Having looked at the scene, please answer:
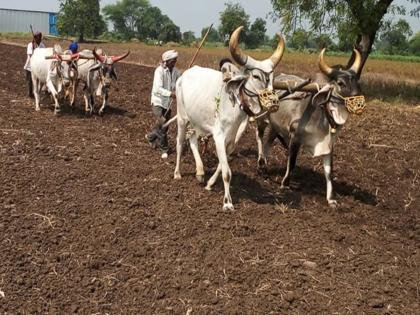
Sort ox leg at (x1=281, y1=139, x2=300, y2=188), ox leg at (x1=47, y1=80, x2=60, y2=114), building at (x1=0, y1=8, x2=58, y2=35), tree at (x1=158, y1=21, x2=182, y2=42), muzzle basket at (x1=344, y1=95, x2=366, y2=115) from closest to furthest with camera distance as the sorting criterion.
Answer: muzzle basket at (x1=344, y1=95, x2=366, y2=115)
ox leg at (x1=281, y1=139, x2=300, y2=188)
ox leg at (x1=47, y1=80, x2=60, y2=114)
building at (x1=0, y1=8, x2=58, y2=35)
tree at (x1=158, y1=21, x2=182, y2=42)

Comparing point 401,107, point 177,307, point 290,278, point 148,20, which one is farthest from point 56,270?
point 148,20

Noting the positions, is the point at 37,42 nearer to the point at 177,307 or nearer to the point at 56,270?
the point at 56,270

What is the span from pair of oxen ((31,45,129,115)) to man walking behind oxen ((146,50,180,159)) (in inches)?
129

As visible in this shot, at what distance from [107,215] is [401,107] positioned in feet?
33.4

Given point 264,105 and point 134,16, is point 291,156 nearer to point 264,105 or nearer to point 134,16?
point 264,105

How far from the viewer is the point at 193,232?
636cm

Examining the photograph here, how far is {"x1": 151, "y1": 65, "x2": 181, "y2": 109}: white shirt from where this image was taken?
8.69 meters

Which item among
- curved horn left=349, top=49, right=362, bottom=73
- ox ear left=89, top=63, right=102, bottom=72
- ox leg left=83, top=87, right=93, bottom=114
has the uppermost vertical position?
curved horn left=349, top=49, right=362, bottom=73

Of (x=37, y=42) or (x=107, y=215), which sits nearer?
(x=107, y=215)

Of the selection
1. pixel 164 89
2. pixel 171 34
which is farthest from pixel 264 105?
pixel 171 34

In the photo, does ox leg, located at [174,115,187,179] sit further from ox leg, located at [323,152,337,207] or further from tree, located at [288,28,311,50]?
tree, located at [288,28,311,50]

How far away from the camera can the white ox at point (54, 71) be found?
1166cm

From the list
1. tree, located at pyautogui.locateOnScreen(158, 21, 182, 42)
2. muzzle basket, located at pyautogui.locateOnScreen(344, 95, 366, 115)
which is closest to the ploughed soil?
muzzle basket, located at pyautogui.locateOnScreen(344, 95, 366, 115)

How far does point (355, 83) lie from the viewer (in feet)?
24.2
